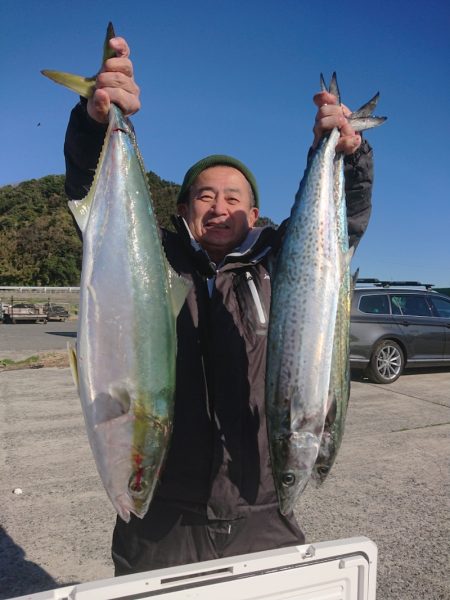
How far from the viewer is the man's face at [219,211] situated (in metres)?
2.13

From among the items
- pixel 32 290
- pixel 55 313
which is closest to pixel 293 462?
pixel 55 313

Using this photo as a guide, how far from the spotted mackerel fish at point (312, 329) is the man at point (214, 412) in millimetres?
159

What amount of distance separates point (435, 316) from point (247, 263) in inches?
348

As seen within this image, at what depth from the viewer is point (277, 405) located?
67.1 inches

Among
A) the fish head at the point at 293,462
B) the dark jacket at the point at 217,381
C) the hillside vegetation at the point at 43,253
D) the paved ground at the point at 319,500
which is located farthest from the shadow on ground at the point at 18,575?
the hillside vegetation at the point at 43,253

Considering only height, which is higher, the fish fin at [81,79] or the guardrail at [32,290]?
the fish fin at [81,79]

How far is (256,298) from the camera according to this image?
2.03 metres

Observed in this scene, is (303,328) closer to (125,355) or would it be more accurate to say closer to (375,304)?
(125,355)

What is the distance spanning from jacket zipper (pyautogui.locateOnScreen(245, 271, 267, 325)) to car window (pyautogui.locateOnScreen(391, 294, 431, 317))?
7.96 meters

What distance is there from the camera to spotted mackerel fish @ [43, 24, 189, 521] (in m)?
1.50

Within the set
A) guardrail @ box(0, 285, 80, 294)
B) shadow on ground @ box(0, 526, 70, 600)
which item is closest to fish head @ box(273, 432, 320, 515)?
shadow on ground @ box(0, 526, 70, 600)

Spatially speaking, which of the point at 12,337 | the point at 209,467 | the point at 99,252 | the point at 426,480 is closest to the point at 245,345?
the point at 209,467

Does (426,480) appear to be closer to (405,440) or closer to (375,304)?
(405,440)

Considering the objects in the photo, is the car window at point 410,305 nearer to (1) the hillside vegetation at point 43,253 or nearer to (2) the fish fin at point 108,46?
(2) the fish fin at point 108,46
